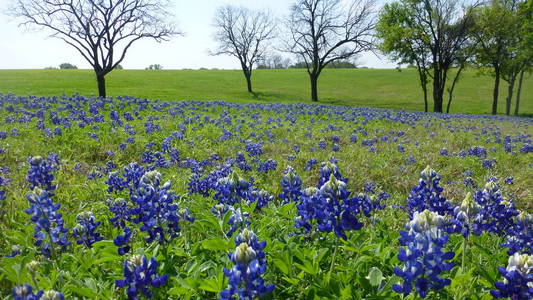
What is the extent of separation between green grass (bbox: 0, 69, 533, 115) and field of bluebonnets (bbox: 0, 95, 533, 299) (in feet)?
99.6

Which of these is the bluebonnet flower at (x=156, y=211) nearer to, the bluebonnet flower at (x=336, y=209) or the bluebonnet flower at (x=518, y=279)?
the bluebonnet flower at (x=336, y=209)

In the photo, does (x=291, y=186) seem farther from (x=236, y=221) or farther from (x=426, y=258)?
(x=426, y=258)

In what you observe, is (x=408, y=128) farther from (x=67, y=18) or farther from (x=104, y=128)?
(x=67, y=18)

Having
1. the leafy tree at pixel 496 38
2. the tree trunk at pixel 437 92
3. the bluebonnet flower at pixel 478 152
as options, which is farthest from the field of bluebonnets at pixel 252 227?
the leafy tree at pixel 496 38

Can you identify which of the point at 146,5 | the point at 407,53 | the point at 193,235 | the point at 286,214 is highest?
the point at 146,5

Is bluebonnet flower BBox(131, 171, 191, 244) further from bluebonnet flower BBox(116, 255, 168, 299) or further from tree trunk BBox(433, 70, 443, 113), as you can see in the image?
tree trunk BBox(433, 70, 443, 113)

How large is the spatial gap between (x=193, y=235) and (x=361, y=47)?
3891cm

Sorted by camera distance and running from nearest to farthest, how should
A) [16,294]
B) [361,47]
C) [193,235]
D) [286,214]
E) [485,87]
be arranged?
1. [16,294]
2. [286,214]
3. [193,235]
4. [361,47]
5. [485,87]

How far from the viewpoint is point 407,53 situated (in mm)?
34531

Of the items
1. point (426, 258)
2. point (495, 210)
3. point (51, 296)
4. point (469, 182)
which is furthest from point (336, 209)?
point (469, 182)

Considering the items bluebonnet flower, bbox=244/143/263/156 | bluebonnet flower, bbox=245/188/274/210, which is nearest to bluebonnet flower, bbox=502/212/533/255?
bluebonnet flower, bbox=245/188/274/210

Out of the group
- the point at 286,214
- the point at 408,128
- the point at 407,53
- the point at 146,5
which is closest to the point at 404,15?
the point at 407,53

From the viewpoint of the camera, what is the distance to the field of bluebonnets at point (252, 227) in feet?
6.11

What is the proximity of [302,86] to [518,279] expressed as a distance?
5434 centimetres
